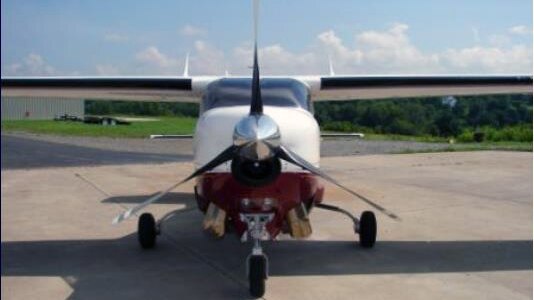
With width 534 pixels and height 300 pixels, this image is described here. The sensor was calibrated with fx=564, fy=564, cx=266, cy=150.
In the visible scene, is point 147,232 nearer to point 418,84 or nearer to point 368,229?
point 368,229

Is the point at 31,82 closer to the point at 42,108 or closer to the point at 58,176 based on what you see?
the point at 42,108

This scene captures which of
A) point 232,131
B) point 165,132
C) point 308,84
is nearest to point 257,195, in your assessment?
point 232,131

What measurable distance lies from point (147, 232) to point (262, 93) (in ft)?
7.08

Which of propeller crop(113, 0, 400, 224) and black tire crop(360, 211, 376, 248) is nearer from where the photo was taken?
propeller crop(113, 0, 400, 224)

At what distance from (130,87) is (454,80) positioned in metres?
4.87

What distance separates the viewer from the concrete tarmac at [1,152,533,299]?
5.23 meters

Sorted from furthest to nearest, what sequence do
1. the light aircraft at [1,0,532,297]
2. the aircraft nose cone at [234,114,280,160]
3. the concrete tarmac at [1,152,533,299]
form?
the concrete tarmac at [1,152,533,299], the light aircraft at [1,0,532,297], the aircraft nose cone at [234,114,280,160]

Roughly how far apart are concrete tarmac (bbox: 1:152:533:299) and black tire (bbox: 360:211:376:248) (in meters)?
0.13

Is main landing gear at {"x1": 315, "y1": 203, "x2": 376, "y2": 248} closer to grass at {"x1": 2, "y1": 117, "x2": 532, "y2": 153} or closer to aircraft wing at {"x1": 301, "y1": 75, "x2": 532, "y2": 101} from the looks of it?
aircraft wing at {"x1": 301, "y1": 75, "x2": 532, "y2": 101}

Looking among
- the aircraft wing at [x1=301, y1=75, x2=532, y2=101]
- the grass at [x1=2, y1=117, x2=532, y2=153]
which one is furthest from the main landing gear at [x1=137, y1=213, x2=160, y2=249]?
the grass at [x1=2, y1=117, x2=532, y2=153]

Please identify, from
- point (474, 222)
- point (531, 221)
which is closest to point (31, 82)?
point (474, 222)

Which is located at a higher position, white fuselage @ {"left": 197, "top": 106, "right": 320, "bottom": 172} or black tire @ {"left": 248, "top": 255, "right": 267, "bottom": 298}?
white fuselage @ {"left": 197, "top": 106, "right": 320, "bottom": 172}

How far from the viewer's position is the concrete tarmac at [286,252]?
5.23 m

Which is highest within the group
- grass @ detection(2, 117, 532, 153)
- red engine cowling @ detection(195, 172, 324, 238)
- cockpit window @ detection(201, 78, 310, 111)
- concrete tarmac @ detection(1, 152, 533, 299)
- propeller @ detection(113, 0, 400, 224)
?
cockpit window @ detection(201, 78, 310, 111)
